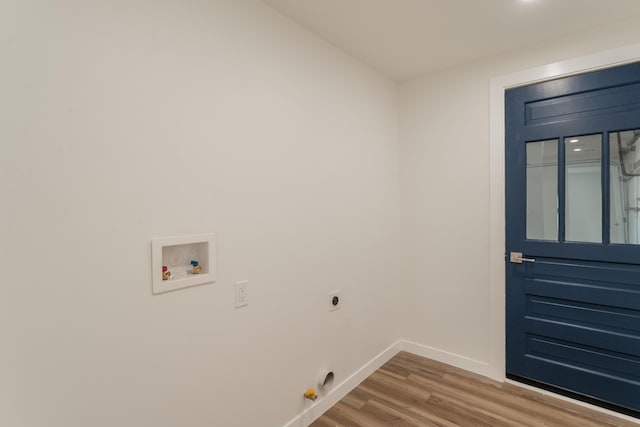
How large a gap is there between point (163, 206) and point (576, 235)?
8.50 ft

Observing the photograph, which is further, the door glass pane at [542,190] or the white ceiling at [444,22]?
the door glass pane at [542,190]

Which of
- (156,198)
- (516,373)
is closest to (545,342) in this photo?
(516,373)

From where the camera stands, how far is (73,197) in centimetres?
111

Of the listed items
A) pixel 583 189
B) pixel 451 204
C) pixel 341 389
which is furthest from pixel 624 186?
pixel 341 389

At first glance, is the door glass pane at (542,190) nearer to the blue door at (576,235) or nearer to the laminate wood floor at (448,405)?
the blue door at (576,235)

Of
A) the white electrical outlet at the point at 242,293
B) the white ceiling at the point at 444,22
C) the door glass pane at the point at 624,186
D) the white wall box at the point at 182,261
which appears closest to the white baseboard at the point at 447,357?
the door glass pane at the point at 624,186

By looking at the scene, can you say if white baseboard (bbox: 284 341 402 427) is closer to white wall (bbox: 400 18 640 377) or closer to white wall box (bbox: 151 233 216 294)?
white wall (bbox: 400 18 640 377)

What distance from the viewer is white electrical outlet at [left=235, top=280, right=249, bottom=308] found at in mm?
1642

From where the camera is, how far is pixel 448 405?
7.14 feet

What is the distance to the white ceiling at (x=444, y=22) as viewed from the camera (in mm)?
1827

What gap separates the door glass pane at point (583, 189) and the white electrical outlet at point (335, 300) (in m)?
1.65

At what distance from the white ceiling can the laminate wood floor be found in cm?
252

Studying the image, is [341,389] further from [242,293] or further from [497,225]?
[497,225]

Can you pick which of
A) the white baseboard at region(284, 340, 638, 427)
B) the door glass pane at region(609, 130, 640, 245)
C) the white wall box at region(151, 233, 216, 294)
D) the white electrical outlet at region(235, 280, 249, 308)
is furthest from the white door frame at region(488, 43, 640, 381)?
the white wall box at region(151, 233, 216, 294)
